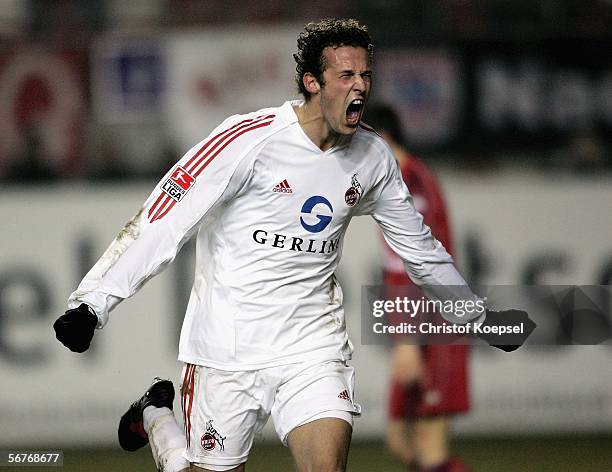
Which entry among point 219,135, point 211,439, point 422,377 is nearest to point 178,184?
point 219,135

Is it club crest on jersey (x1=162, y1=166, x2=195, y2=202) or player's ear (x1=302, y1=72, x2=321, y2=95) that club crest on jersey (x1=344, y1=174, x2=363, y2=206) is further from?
club crest on jersey (x1=162, y1=166, x2=195, y2=202)

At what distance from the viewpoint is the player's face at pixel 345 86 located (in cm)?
414

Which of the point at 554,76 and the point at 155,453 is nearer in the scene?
the point at 155,453

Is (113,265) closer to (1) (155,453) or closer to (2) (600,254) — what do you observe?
(1) (155,453)

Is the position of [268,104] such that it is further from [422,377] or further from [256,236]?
[256,236]

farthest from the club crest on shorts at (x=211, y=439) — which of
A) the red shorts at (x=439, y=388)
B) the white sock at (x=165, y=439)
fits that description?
the red shorts at (x=439, y=388)

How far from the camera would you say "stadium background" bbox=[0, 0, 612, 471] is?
787 cm

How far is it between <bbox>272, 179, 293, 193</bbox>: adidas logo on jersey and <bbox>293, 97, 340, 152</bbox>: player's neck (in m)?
0.19

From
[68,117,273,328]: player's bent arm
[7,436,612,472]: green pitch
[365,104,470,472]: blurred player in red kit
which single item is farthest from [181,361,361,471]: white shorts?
[7,436,612,472]: green pitch

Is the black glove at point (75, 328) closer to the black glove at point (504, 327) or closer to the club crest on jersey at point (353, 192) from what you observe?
the club crest on jersey at point (353, 192)

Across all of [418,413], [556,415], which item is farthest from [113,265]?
[556,415]

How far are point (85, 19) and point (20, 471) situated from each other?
3124 millimetres

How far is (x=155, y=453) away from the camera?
4648mm

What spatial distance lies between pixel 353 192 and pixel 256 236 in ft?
1.28
